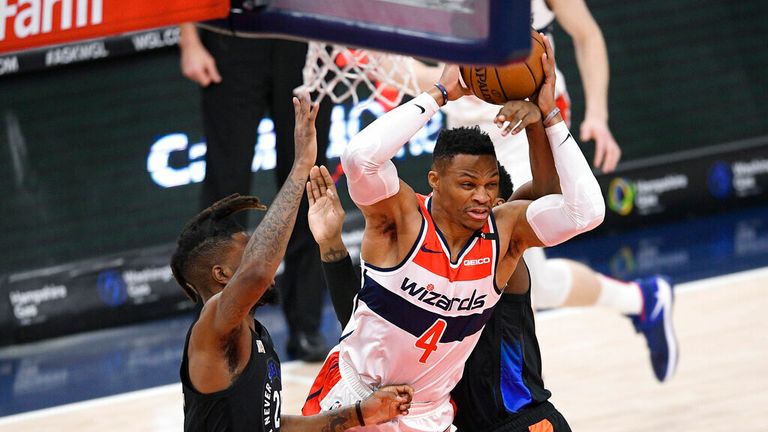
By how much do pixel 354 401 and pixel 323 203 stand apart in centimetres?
64

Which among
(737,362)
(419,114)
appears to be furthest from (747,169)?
(419,114)

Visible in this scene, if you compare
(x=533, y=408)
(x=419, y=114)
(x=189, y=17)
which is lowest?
(x=533, y=408)

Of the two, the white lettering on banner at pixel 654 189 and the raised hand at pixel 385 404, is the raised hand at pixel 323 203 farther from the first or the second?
the white lettering on banner at pixel 654 189

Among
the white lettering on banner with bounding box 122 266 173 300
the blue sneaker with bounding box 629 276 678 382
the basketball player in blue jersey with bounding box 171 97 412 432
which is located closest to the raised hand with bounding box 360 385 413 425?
the basketball player in blue jersey with bounding box 171 97 412 432

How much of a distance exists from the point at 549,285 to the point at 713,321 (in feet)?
5.79

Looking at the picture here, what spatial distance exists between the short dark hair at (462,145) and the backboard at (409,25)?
45.0 inches

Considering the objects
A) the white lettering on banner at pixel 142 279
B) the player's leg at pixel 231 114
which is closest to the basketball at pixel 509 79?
the player's leg at pixel 231 114

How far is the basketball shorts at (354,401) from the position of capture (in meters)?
4.11

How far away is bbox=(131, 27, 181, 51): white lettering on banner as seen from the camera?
27.2ft

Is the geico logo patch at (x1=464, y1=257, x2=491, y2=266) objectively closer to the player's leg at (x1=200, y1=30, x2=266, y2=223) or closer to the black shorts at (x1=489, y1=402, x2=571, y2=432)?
the black shorts at (x1=489, y1=402, x2=571, y2=432)

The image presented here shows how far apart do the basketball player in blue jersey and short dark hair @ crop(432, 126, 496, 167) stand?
52cm

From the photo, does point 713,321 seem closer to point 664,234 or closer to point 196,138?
point 664,234

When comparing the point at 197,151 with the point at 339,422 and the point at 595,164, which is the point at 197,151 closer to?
the point at 595,164

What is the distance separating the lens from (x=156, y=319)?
839 centimetres
